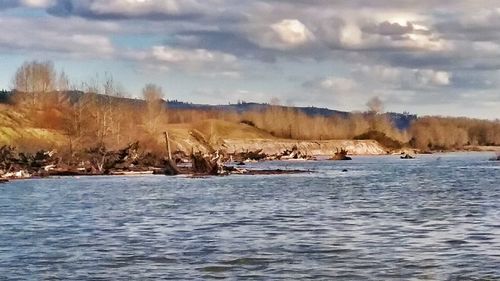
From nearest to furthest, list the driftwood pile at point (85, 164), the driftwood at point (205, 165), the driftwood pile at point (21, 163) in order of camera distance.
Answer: the driftwood pile at point (21, 163) < the driftwood pile at point (85, 164) < the driftwood at point (205, 165)

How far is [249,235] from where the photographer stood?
86.8ft

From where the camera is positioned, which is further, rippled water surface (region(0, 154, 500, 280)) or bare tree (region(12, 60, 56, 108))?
bare tree (region(12, 60, 56, 108))

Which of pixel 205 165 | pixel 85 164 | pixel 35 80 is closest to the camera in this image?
pixel 205 165

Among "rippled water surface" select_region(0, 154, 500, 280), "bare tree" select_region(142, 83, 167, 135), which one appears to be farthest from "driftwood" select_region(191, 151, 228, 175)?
"bare tree" select_region(142, 83, 167, 135)

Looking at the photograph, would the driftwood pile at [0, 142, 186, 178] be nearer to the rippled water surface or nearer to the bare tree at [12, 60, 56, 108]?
the rippled water surface

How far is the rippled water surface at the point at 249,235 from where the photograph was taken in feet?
63.0

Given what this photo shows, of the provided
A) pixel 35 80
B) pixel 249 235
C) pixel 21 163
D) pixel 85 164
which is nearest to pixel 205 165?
pixel 85 164

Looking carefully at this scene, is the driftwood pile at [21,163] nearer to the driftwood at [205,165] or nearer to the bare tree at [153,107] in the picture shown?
the driftwood at [205,165]

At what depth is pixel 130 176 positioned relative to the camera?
7019 centimetres

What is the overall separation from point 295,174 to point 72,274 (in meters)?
57.8

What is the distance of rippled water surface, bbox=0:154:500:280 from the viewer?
63.0 feet

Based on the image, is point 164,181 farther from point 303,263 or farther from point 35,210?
point 303,263

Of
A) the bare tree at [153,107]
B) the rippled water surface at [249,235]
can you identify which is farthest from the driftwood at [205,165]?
the bare tree at [153,107]

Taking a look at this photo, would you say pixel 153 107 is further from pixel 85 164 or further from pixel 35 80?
pixel 85 164
